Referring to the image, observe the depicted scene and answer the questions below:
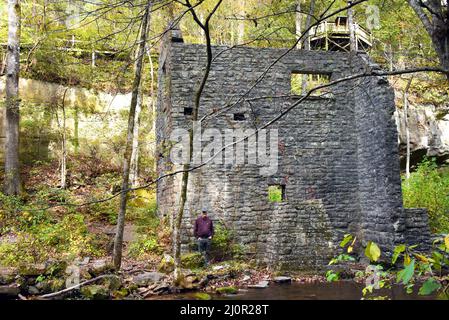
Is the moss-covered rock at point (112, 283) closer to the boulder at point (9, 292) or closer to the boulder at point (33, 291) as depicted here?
the boulder at point (33, 291)

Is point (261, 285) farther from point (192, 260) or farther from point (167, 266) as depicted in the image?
point (167, 266)

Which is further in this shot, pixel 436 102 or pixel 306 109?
pixel 436 102

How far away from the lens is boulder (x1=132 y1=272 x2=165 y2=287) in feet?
22.0

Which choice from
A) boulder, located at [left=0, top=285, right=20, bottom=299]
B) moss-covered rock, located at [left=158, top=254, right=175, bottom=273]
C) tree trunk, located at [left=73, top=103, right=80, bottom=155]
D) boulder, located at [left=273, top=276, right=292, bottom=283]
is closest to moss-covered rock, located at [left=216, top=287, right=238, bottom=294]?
boulder, located at [left=273, top=276, right=292, bottom=283]

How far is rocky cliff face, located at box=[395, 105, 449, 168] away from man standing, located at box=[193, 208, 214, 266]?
1033 centimetres

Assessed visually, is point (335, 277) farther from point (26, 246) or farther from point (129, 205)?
point (129, 205)

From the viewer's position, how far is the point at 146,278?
690 cm

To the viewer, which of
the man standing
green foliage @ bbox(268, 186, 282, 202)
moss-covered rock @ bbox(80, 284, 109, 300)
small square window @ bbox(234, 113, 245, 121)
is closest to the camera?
moss-covered rock @ bbox(80, 284, 109, 300)

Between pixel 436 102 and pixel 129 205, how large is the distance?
1375cm

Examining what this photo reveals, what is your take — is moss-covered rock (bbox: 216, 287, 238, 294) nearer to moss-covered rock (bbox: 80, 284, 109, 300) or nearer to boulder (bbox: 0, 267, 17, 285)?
moss-covered rock (bbox: 80, 284, 109, 300)

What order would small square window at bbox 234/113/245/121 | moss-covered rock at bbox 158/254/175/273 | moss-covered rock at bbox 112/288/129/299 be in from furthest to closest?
small square window at bbox 234/113/245/121
moss-covered rock at bbox 158/254/175/273
moss-covered rock at bbox 112/288/129/299

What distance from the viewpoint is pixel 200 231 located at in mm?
8891

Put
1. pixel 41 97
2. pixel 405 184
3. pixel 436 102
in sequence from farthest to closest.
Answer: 1. pixel 436 102
2. pixel 41 97
3. pixel 405 184

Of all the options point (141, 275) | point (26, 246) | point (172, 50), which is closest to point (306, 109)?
point (172, 50)
